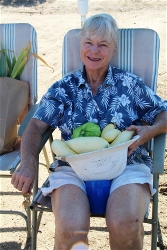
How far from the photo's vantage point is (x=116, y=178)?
8.18ft

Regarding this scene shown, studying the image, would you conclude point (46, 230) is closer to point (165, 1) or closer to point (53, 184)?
point (53, 184)

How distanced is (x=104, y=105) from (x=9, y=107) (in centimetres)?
78

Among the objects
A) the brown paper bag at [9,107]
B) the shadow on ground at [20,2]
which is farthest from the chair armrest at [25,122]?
the shadow on ground at [20,2]

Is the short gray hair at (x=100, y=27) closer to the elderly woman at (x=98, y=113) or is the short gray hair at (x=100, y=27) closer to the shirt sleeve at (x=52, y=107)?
the elderly woman at (x=98, y=113)

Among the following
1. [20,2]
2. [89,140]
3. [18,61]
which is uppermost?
[20,2]

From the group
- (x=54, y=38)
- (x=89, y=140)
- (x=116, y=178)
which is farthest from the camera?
(x=54, y=38)

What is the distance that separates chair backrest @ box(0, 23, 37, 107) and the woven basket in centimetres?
117

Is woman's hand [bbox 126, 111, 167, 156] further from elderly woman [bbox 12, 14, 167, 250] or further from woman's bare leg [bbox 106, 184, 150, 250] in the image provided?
woman's bare leg [bbox 106, 184, 150, 250]

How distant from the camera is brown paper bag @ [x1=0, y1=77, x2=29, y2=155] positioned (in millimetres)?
3115

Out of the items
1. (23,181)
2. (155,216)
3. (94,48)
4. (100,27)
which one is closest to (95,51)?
(94,48)

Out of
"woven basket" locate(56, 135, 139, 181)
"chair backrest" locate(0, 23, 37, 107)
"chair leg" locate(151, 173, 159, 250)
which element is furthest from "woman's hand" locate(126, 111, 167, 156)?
"chair backrest" locate(0, 23, 37, 107)

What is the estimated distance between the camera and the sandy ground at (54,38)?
320 centimetres

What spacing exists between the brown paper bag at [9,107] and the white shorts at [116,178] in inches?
26.8

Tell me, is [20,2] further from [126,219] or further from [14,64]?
[126,219]
